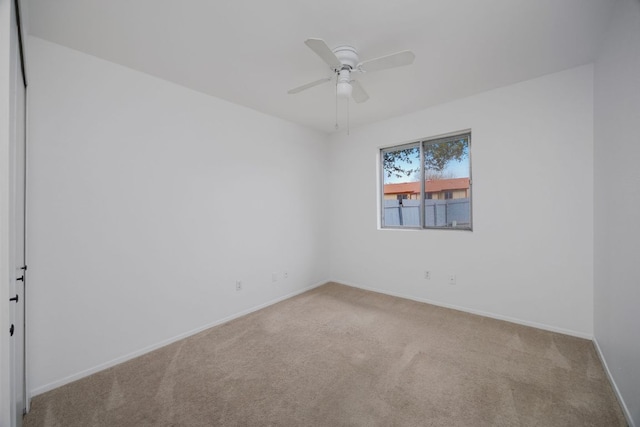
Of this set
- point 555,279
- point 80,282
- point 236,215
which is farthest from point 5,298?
point 555,279

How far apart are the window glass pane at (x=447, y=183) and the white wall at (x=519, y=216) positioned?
0.17 meters

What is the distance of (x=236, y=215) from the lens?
322cm

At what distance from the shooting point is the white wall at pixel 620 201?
4.98 feet

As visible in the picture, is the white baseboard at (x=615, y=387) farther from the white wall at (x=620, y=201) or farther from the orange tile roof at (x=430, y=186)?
the orange tile roof at (x=430, y=186)

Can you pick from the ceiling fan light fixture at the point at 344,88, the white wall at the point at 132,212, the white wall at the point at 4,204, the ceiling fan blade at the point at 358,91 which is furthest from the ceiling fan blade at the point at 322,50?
the white wall at the point at 132,212

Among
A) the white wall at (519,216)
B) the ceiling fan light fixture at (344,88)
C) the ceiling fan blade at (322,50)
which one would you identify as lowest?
the white wall at (519,216)

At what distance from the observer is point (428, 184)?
3633 millimetres

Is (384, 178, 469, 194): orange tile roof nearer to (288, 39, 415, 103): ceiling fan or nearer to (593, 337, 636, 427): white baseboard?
(288, 39, 415, 103): ceiling fan

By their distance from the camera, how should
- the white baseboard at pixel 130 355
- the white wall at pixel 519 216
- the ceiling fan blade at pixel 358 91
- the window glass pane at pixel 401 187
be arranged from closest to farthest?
the white baseboard at pixel 130 355, the ceiling fan blade at pixel 358 91, the white wall at pixel 519 216, the window glass pane at pixel 401 187

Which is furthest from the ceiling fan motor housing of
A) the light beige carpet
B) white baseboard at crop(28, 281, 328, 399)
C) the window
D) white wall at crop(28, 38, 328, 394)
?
white baseboard at crop(28, 281, 328, 399)

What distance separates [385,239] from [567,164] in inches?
85.5

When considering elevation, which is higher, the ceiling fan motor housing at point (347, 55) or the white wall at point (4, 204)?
the ceiling fan motor housing at point (347, 55)

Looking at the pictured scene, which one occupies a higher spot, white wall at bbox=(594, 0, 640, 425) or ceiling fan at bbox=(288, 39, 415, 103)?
ceiling fan at bbox=(288, 39, 415, 103)

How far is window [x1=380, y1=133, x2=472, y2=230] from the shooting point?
3328 mm
